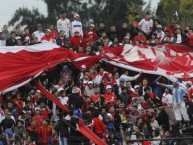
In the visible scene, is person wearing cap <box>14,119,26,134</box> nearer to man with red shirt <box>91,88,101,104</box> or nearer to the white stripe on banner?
man with red shirt <box>91,88,101,104</box>

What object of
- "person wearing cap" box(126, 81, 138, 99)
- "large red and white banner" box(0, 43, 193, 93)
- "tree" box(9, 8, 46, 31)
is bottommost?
"tree" box(9, 8, 46, 31)

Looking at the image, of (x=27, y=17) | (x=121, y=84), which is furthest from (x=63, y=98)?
(x=27, y=17)

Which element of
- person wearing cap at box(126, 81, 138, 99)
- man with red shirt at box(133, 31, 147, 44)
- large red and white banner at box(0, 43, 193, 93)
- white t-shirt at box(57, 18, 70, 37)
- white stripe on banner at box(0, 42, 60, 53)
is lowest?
person wearing cap at box(126, 81, 138, 99)

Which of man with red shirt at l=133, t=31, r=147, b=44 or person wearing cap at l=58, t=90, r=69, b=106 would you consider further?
man with red shirt at l=133, t=31, r=147, b=44

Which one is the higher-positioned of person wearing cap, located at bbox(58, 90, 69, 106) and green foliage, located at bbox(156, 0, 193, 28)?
person wearing cap, located at bbox(58, 90, 69, 106)

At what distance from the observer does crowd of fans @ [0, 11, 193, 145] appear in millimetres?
25812

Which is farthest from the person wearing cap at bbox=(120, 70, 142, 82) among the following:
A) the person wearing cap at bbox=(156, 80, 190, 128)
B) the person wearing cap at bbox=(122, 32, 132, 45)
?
the person wearing cap at bbox=(156, 80, 190, 128)

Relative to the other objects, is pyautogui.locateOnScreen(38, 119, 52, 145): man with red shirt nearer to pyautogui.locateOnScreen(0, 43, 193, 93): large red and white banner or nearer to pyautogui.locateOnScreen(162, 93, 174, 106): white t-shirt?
pyautogui.locateOnScreen(0, 43, 193, 93): large red and white banner

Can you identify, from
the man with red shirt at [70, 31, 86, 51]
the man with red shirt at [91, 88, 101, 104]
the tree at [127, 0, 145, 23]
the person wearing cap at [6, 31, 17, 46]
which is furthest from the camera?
the tree at [127, 0, 145, 23]

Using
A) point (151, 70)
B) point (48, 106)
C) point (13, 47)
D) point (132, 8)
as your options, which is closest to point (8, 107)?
point (48, 106)

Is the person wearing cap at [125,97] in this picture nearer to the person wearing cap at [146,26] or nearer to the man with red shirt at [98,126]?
the man with red shirt at [98,126]

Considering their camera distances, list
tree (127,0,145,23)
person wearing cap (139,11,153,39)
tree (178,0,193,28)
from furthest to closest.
→ 1. tree (178,0,193,28)
2. tree (127,0,145,23)
3. person wearing cap (139,11,153,39)

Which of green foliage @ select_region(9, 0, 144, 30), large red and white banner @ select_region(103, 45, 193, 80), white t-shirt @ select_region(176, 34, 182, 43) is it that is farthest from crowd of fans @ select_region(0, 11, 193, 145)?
green foliage @ select_region(9, 0, 144, 30)

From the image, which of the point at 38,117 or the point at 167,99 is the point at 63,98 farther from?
the point at 167,99
